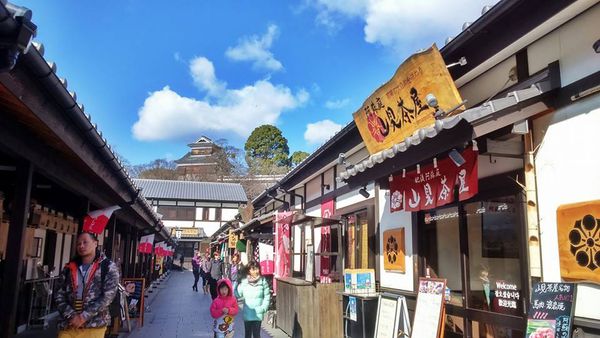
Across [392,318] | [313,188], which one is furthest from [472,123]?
[313,188]

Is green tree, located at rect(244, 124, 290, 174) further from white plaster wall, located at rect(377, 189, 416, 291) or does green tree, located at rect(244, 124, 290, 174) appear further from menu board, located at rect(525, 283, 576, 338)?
menu board, located at rect(525, 283, 576, 338)

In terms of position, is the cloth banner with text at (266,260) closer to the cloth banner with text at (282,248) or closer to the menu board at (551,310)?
the cloth banner with text at (282,248)

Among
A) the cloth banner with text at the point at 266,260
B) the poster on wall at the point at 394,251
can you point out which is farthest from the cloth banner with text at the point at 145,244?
the poster on wall at the point at 394,251

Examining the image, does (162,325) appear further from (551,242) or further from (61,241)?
(551,242)

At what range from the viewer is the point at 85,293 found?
4.83 m

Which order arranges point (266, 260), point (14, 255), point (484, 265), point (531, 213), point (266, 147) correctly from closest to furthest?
point (531, 213) < point (14, 255) < point (484, 265) < point (266, 260) < point (266, 147)

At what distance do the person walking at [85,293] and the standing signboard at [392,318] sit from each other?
4.25 meters

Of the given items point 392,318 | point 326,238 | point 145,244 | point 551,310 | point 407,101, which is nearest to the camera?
point 551,310

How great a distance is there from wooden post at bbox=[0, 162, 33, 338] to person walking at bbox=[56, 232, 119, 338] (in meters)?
0.89

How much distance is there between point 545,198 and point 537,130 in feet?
2.61

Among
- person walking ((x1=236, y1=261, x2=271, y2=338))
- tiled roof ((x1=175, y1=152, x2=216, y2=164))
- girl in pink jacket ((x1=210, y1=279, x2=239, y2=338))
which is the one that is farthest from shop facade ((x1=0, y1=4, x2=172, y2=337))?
tiled roof ((x1=175, y1=152, x2=216, y2=164))

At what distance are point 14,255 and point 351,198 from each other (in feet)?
24.1

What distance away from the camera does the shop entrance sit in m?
5.55

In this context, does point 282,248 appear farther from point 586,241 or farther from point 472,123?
point 586,241
